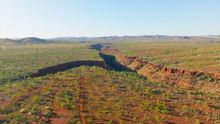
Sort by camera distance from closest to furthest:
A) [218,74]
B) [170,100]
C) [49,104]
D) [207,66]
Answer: [49,104] < [170,100] < [218,74] < [207,66]

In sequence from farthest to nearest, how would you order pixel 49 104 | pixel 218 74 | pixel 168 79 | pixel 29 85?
1. pixel 168 79
2. pixel 218 74
3. pixel 29 85
4. pixel 49 104

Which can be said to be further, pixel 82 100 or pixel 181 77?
pixel 181 77

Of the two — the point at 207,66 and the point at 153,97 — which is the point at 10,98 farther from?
the point at 207,66

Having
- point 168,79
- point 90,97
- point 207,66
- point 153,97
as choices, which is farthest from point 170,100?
point 207,66

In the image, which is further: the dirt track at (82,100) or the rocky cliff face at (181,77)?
the rocky cliff face at (181,77)

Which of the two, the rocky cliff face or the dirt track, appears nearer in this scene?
the dirt track

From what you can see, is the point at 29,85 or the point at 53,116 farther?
the point at 29,85

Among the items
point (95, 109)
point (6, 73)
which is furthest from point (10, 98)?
point (6, 73)

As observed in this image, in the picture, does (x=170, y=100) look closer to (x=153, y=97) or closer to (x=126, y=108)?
(x=153, y=97)

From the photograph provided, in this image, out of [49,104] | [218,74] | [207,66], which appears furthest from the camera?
[207,66]
